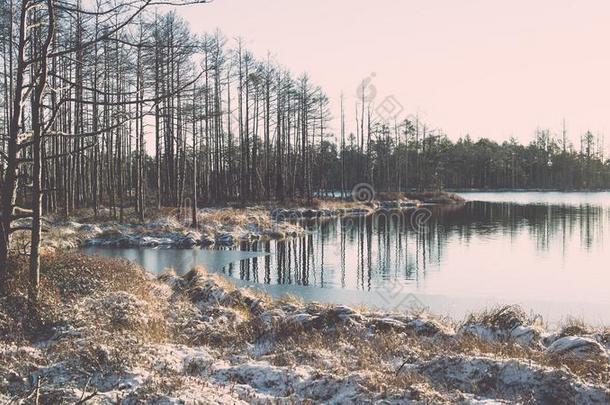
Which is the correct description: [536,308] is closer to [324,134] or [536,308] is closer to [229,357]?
[229,357]

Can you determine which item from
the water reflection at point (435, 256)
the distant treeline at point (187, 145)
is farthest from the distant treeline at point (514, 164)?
the water reflection at point (435, 256)

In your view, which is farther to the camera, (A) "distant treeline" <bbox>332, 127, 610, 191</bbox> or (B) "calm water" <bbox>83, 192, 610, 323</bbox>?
(A) "distant treeline" <bbox>332, 127, 610, 191</bbox>

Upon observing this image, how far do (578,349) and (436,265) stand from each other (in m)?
12.9

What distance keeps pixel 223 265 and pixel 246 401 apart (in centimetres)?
1499

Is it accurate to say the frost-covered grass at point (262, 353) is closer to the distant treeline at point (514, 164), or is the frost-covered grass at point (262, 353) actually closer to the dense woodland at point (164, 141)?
the dense woodland at point (164, 141)

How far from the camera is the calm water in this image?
1453 centimetres

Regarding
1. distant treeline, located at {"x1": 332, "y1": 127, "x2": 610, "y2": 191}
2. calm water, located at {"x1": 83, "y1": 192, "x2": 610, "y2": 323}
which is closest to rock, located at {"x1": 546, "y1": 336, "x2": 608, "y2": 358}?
calm water, located at {"x1": 83, "y1": 192, "x2": 610, "y2": 323}

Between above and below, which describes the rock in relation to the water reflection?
A: above

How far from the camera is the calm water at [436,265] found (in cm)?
1453

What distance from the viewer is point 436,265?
20.3 metres

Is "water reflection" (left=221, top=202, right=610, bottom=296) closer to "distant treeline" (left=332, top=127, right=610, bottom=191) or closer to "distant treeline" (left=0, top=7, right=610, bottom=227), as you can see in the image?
"distant treeline" (left=0, top=7, right=610, bottom=227)

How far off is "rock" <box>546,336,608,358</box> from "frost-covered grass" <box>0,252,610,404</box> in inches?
0.7

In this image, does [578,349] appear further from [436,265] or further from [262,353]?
[436,265]

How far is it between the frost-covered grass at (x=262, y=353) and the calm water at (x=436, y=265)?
4.27 metres
